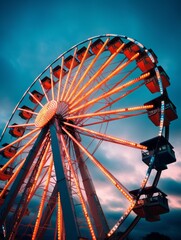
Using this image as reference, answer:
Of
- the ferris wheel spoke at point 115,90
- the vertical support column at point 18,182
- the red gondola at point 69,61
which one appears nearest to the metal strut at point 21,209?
the vertical support column at point 18,182

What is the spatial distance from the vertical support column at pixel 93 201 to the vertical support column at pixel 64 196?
5.05 ft

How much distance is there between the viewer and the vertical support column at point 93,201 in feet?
30.2

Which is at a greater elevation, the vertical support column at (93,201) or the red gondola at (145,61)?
the red gondola at (145,61)

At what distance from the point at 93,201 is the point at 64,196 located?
2158 mm

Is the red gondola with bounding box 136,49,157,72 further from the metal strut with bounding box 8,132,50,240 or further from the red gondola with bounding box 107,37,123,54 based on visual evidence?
the metal strut with bounding box 8,132,50,240

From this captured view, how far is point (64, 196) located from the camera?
325 inches

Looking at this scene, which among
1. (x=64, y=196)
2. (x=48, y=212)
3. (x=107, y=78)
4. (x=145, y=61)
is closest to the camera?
(x=64, y=196)

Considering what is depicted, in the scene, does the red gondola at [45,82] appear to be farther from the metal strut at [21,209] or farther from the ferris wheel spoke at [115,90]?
the metal strut at [21,209]

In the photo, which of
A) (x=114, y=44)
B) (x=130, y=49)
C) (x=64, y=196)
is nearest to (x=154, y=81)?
(x=130, y=49)

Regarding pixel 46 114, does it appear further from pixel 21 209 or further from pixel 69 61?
pixel 69 61

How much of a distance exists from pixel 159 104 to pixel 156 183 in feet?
10.3

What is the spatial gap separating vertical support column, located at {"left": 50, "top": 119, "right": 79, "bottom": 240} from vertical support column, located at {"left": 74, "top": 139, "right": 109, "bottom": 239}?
60.6 inches

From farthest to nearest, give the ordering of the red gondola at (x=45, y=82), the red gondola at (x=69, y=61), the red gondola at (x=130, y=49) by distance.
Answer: the red gondola at (x=45, y=82), the red gondola at (x=69, y=61), the red gondola at (x=130, y=49)

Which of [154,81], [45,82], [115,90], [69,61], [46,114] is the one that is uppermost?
[69,61]
